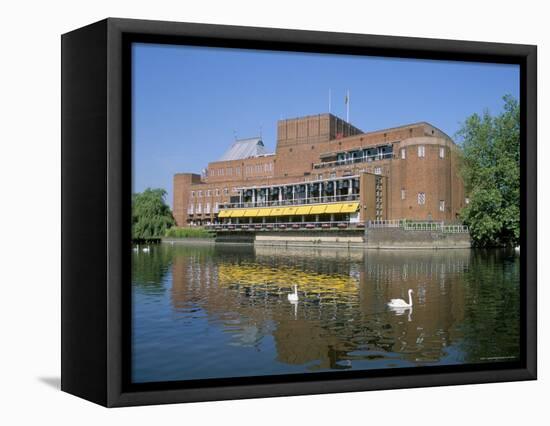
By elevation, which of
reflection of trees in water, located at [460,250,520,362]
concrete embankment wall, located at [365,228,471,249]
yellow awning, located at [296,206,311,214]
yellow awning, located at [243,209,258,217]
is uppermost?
yellow awning, located at [296,206,311,214]

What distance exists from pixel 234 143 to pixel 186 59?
4.49 feet

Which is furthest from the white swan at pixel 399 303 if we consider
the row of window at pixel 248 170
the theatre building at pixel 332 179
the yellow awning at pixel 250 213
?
the row of window at pixel 248 170

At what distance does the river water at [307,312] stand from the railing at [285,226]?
12.8 inches

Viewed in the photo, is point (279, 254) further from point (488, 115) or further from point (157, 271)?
point (488, 115)

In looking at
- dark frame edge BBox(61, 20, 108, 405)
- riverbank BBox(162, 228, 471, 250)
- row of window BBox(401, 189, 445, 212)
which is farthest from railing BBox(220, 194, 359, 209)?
dark frame edge BBox(61, 20, 108, 405)

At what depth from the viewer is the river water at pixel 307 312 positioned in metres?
10.1

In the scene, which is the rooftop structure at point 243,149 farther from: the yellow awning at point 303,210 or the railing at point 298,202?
the yellow awning at point 303,210

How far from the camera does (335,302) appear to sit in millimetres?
11312

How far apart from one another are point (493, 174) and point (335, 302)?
12.6ft

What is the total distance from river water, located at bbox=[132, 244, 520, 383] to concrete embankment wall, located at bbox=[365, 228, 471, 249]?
18cm

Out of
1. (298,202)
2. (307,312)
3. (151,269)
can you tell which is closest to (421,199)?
(298,202)

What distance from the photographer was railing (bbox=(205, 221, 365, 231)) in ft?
40.3

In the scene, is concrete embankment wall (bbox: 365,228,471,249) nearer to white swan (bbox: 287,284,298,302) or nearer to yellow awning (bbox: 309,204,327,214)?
yellow awning (bbox: 309,204,327,214)

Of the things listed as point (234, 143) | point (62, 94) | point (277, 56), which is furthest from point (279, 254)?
point (62, 94)
